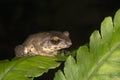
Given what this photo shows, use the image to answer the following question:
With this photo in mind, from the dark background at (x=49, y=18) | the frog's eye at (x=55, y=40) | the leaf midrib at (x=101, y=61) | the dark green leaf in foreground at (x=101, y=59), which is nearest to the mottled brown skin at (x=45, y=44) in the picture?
the frog's eye at (x=55, y=40)

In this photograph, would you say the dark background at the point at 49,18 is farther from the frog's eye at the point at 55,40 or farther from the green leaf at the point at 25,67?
the green leaf at the point at 25,67

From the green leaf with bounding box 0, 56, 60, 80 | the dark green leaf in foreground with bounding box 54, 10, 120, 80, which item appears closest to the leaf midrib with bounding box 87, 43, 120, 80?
the dark green leaf in foreground with bounding box 54, 10, 120, 80

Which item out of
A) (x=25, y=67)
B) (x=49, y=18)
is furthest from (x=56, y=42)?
(x=49, y=18)

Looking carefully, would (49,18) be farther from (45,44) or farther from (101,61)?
(101,61)

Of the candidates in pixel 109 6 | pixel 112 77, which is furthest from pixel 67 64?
pixel 109 6

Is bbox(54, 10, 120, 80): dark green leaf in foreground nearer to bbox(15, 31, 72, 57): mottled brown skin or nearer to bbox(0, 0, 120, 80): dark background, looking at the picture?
bbox(15, 31, 72, 57): mottled brown skin
